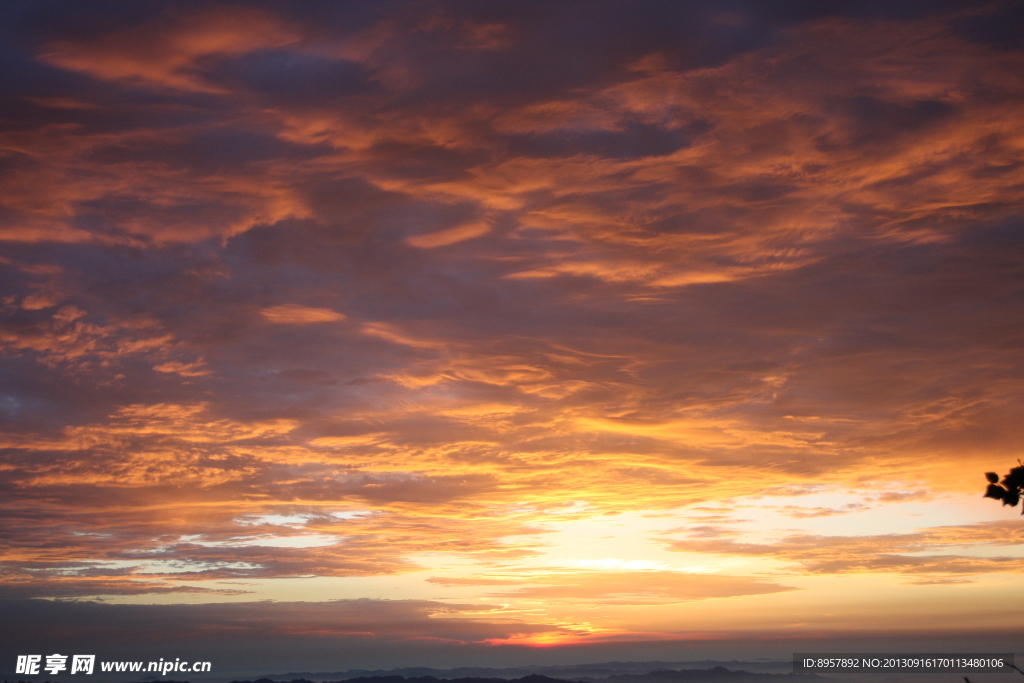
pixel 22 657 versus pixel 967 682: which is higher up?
pixel 967 682

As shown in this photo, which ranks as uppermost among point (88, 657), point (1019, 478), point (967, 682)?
point (1019, 478)

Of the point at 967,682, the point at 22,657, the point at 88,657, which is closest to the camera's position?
the point at 967,682

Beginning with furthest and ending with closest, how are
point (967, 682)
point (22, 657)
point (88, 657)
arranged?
point (88, 657) → point (22, 657) → point (967, 682)

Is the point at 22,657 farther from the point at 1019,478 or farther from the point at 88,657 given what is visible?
the point at 1019,478

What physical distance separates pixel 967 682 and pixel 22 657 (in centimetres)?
7244

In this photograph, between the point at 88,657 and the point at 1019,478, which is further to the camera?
the point at 88,657

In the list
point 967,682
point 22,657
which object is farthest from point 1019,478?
point 22,657

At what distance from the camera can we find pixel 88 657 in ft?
219

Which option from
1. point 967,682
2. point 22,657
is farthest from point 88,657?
point 967,682

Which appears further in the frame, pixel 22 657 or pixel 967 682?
pixel 22 657

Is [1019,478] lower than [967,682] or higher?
higher

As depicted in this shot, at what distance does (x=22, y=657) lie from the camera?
6097 cm

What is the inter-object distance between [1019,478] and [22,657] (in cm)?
7374

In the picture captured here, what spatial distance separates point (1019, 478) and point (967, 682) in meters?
3.22
